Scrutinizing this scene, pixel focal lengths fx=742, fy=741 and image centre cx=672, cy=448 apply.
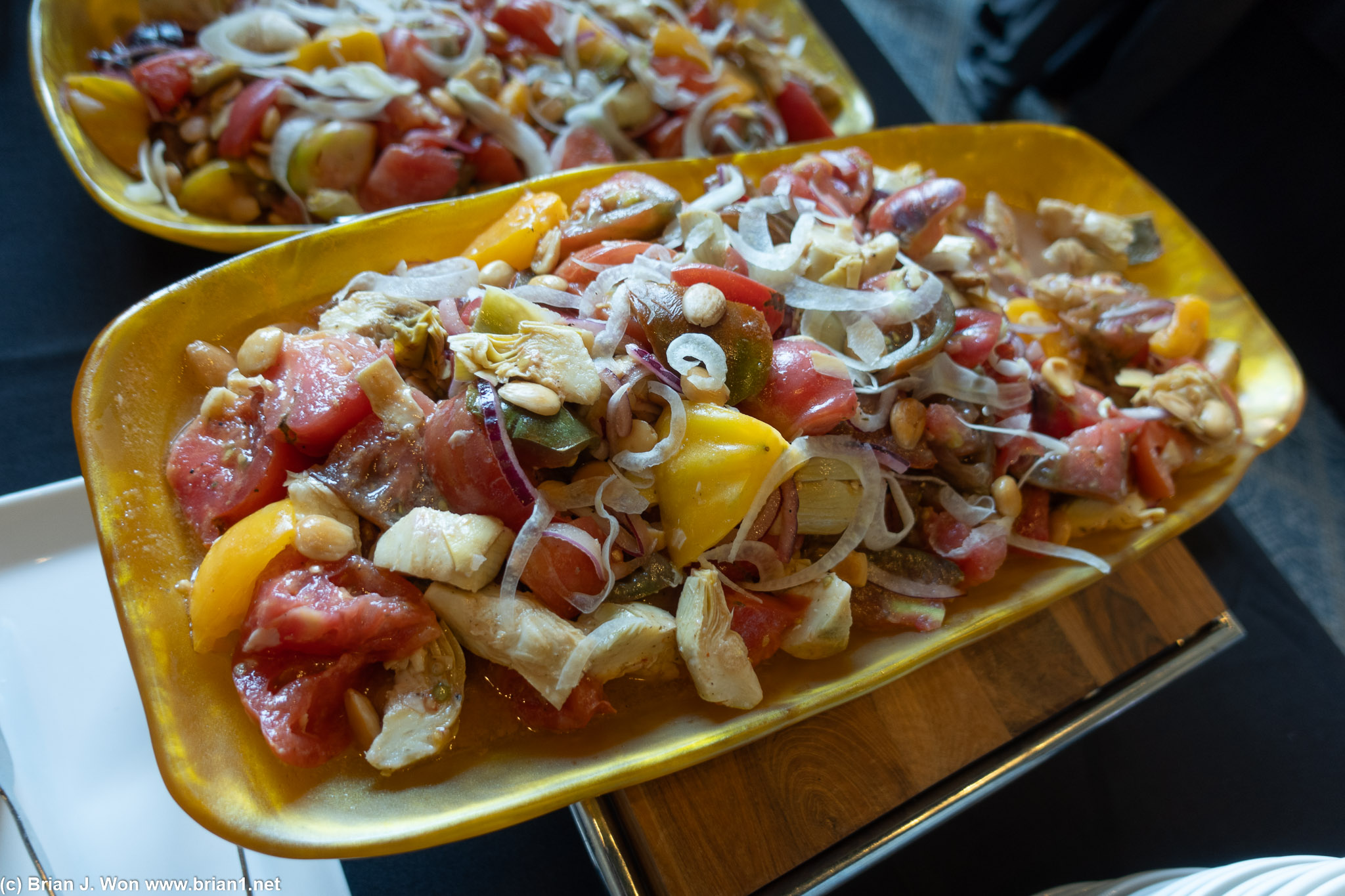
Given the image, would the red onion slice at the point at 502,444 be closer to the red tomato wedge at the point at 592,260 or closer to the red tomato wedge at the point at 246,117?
the red tomato wedge at the point at 592,260

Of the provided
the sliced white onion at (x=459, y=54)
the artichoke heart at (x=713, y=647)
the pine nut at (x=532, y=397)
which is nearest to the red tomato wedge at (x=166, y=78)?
the sliced white onion at (x=459, y=54)

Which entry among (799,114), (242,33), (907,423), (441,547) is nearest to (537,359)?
(441,547)

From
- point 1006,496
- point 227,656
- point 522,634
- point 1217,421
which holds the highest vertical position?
point 1217,421

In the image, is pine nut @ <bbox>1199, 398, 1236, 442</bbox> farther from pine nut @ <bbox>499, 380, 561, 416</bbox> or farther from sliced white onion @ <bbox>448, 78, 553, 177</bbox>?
sliced white onion @ <bbox>448, 78, 553, 177</bbox>

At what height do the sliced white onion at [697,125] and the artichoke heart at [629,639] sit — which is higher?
the sliced white onion at [697,125]

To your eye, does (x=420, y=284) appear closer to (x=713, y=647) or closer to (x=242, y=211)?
(x=242, y=211)
